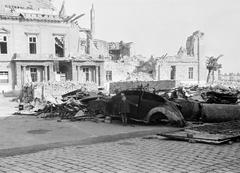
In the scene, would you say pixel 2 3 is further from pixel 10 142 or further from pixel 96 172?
pixel 96 172

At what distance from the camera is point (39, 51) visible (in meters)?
41.7

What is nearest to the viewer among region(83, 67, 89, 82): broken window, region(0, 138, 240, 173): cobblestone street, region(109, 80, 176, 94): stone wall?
region(0, 138, 240, 173): cobblestone street

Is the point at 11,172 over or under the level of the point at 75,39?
under

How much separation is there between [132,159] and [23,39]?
120ft

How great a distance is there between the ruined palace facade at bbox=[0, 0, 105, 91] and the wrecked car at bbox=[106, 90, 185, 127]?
2704cm

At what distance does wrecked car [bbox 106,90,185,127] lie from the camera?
13.1 meters

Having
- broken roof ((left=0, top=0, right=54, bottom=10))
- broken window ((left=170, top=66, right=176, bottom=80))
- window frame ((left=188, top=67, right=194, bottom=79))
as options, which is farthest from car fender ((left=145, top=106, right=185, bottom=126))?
window frame ((left=188, top=67, right=194, bottom=79))

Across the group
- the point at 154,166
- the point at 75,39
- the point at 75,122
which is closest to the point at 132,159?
the point at 154,166

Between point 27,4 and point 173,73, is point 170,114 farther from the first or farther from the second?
point 173,73

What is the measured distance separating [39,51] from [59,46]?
13.5ft

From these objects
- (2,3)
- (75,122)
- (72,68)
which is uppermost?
(2,3)

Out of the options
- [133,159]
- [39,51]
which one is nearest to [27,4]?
[39,51]

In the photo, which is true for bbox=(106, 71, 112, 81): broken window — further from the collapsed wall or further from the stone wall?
the collapsed wall

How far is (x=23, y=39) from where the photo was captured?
40875mm
